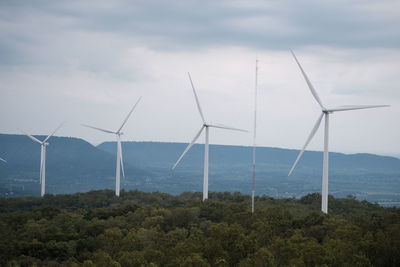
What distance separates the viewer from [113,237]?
6788 centimetres

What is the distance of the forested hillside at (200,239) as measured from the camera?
52156 millimetres

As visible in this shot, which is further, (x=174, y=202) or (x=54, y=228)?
(x=174, y=202)

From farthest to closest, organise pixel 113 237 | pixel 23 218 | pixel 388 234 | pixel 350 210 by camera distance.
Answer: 1. pixel 350 210
2. pixel 23 218
3. pixel 113 237
4. pixel 388 234

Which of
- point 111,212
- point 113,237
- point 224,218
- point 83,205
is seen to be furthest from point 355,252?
point 83,205

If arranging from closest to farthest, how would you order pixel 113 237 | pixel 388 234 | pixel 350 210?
1. pixel 388 234
2. pixel 113 237
3. pixel 350 210

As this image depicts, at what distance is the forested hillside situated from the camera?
52.2 m

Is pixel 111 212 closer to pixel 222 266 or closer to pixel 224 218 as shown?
pixel 224 218

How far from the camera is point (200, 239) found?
60094 mm

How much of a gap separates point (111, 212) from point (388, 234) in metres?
45.5

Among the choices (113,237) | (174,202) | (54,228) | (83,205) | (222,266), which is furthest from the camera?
(83,205)

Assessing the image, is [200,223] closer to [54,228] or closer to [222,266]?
[54,228]

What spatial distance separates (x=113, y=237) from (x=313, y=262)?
78.3ft

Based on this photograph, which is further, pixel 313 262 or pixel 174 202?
pixel 174 202

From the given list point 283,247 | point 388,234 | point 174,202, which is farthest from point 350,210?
point 283,247
